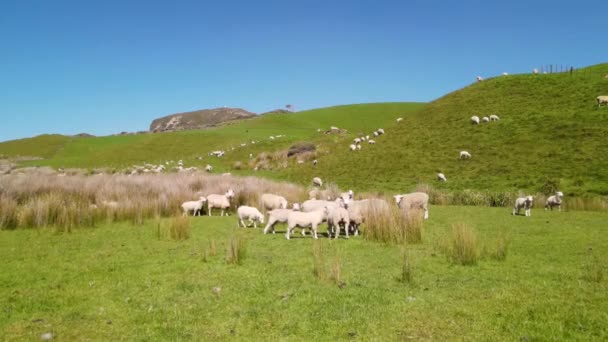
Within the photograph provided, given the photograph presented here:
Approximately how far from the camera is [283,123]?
9575 centimetres

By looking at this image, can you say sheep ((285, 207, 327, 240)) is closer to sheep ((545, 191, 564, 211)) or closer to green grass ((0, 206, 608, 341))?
green grass ((0, 206, 608, 341))

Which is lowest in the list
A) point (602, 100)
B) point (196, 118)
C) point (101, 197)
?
point (101, 197)

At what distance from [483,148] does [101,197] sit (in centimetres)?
3092

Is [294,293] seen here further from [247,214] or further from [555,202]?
[555,202]

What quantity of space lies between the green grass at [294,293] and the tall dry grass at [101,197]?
3.37 meters

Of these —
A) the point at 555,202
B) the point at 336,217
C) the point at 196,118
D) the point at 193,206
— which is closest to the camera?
the point at 336,217

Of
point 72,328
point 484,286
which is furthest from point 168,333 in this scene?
point 484,286

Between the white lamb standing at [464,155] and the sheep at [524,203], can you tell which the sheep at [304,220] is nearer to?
the sheep at [524,203]

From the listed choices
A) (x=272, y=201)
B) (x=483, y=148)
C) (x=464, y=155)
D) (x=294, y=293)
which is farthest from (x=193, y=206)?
(x=483, y=148)

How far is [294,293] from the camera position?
29.6 feet

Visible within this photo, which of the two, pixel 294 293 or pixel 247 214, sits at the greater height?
pixel 247 214

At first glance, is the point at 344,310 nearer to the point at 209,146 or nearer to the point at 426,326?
the point at 426,326

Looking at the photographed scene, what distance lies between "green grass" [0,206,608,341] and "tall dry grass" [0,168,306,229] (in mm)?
3367

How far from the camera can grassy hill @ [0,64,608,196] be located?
106 feet
